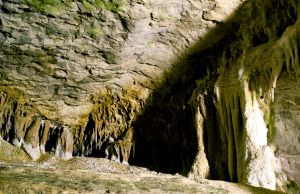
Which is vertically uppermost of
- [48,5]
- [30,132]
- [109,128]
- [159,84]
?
[48,5]

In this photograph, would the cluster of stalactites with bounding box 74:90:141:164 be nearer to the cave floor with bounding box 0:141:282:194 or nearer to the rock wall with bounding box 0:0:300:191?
the rock wall with bounding box 0:0:300:191

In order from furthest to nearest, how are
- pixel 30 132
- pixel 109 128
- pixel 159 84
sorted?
1. pixel 109 128
2. pixel 30 132
3. pixel 159 84

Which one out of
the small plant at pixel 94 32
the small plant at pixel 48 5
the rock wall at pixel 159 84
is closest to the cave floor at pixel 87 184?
the rock wall at pixel 159 84

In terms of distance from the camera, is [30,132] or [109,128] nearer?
[30,132]

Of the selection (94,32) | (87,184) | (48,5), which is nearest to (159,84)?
(94,32)

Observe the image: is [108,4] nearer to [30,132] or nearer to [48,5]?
[48,5]

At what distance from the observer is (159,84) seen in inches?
371

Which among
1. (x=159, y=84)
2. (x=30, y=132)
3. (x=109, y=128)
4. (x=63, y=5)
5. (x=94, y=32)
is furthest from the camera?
(x=109, y=128)

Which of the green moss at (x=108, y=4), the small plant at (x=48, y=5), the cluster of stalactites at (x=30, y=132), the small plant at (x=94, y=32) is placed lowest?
the cluster of stalactites at (x=30, y=132)

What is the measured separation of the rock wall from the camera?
666 cm

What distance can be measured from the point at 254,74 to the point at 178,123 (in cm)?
293

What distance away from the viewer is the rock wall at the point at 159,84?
6660mm

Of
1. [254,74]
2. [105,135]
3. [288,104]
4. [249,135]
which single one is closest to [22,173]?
[249,135]

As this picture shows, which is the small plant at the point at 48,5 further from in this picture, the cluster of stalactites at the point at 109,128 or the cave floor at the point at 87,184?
the cluster of stalactites at the point at 109,128
